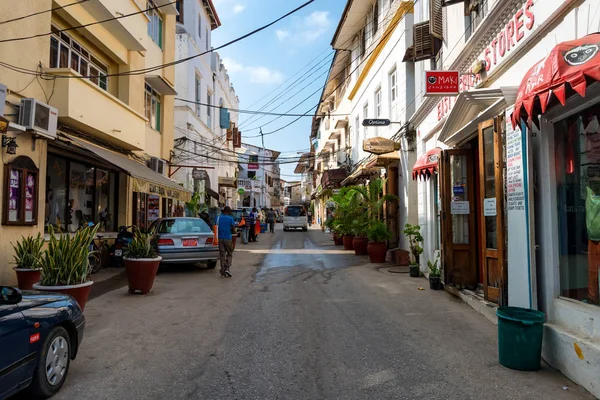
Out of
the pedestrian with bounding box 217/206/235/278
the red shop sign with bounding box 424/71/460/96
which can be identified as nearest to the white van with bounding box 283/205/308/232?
the pedestrian with bounding box 217/206/235/278

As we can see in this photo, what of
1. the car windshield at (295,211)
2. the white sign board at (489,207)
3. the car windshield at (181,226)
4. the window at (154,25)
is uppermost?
the window at (154,25)

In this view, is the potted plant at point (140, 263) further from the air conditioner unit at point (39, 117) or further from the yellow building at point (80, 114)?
the air conditioner unit at point (39, 117)

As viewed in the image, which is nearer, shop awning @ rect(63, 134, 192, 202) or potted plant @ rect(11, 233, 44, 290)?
potted plant @ rect(11, 233, 44, 290)

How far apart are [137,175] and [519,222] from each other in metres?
9.73

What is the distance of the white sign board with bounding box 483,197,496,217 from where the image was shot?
6543mm

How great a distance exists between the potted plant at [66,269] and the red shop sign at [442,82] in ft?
20.6

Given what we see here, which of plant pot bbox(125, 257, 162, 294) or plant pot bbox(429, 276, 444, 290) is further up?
plant pot bbox(125, 257, 162, 294)

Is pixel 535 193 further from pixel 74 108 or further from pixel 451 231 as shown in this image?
pixel 74 108

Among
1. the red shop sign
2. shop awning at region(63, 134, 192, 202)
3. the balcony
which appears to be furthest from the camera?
shop awning at region(63, 134, 192, 202)

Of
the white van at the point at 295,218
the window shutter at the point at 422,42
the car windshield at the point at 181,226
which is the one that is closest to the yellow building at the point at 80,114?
the car windshield at the point at 181,226

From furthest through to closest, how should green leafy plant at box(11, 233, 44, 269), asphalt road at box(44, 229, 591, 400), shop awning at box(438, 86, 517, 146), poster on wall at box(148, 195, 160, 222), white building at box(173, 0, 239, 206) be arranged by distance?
1. white building at box(173, 0, 239, 206)
2. poster on wall at box(148, 195, 160, 222)
3. green leafy plant at box(11, 233, 44, 269)
4. shop awning at box(438, 86, 517, 146)
5. asphalt road at box(44, 229, 591, 400)

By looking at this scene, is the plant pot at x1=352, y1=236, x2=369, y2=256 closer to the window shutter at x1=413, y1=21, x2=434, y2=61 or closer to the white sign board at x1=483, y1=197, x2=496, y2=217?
the window shutter at x1=413, y1=21, x2=434, y2=61

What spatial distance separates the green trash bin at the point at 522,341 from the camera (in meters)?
4.42

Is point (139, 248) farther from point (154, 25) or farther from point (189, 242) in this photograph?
point (154, 25)
